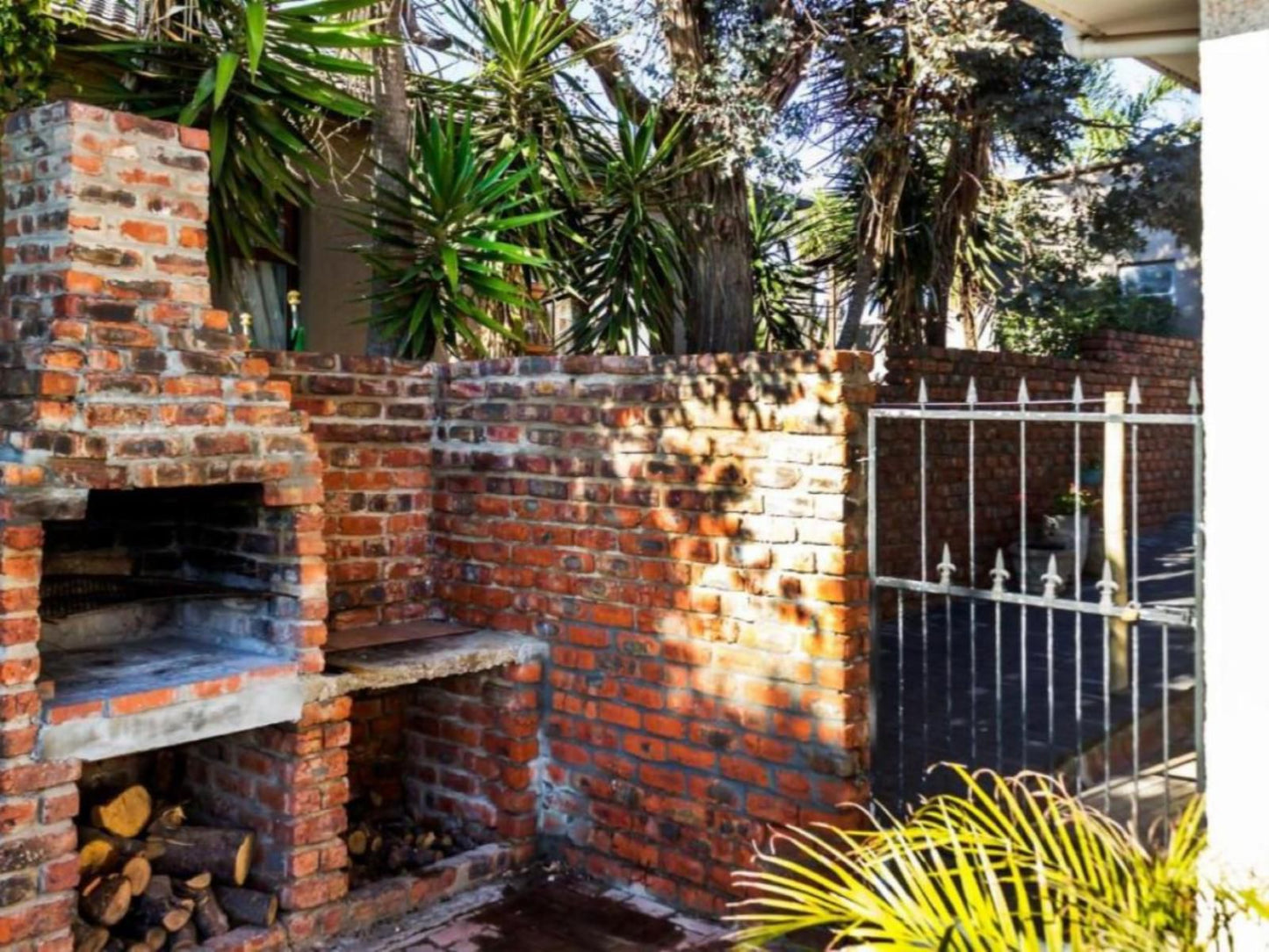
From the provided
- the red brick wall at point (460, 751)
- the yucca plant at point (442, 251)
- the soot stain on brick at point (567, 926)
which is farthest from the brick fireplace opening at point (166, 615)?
the yucca plant at point (442, 251)

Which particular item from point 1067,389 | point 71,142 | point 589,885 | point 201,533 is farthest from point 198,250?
point 1067,389

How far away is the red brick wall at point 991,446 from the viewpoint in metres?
7.74

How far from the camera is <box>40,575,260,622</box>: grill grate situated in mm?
3740

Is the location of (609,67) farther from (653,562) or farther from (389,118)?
(653,562)

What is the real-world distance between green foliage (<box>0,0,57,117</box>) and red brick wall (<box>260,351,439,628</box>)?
4.80 feet

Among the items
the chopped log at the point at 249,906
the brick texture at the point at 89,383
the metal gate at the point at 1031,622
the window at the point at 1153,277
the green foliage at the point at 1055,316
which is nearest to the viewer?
the brick texture at the point at 89,383

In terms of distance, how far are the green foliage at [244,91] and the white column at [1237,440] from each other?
3.01 meters

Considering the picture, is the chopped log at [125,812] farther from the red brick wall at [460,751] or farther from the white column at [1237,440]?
the white column at [1237,440]

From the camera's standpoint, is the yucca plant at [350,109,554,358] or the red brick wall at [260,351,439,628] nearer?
the red brick wall at [260,351,439,628]

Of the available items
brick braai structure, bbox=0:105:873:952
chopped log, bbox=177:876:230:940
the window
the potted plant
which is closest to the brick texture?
brick braai structure, bbox=0:105:873:952

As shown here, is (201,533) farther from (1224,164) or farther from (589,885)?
(1224,164)

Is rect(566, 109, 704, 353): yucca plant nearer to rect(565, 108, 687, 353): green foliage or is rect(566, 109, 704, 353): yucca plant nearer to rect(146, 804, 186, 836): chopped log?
rect(565, 108, 687, 353): green foliage

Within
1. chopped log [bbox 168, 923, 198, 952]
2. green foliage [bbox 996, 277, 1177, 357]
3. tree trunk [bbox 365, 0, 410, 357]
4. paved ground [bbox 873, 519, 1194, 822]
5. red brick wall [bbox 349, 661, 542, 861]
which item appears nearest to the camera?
chopped log [bbox 168, 923, 198, 952]

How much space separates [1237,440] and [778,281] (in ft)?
21.0
